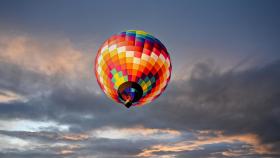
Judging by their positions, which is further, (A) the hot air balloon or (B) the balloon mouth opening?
(A) the hot air balloon

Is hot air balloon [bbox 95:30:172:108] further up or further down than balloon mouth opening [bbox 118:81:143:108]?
further up

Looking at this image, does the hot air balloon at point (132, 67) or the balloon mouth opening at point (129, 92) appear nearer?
the balloon mouth opening at point (129, 92)

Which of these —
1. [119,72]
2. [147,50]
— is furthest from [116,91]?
[147,50]

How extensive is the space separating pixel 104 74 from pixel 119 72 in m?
2.16

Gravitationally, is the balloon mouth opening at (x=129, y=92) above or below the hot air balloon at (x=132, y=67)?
below

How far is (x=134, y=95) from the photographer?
101ft

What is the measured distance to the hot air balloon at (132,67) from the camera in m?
31.3

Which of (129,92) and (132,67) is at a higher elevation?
(132,67)

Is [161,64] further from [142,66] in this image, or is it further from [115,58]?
[115,58]

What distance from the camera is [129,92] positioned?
30.8m

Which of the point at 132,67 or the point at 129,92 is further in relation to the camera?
the point at 132,67

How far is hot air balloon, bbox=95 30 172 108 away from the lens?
103 feet

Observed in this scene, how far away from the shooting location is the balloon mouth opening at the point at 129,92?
30.8 metres

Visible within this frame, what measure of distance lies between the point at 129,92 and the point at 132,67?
8.36 feet
